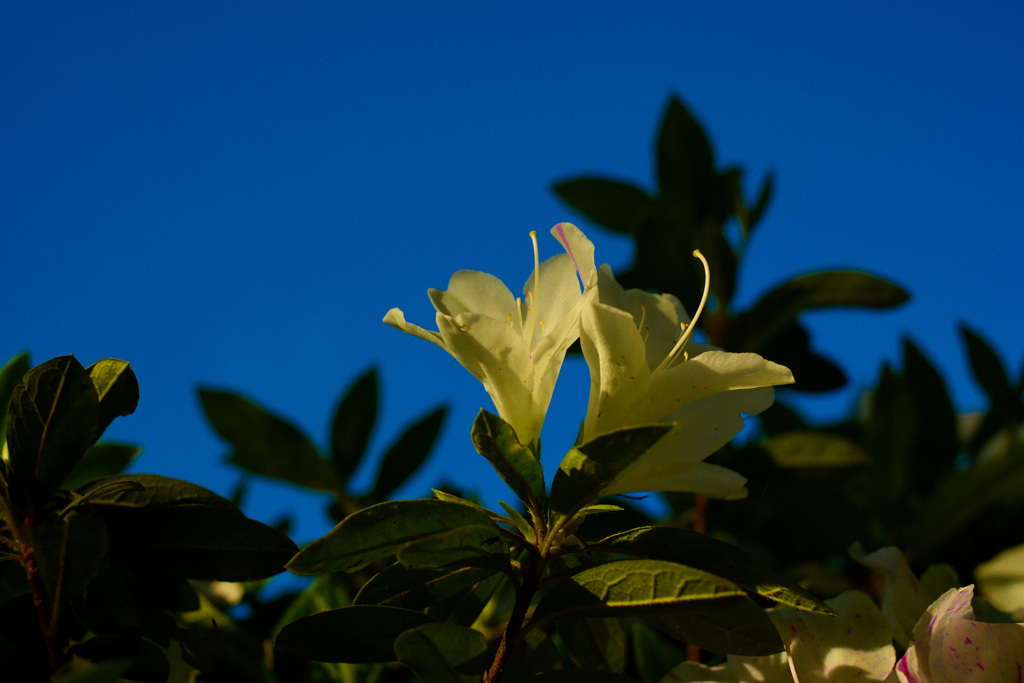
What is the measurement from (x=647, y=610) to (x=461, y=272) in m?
0.50

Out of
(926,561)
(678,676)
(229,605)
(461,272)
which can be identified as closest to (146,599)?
(461,272)

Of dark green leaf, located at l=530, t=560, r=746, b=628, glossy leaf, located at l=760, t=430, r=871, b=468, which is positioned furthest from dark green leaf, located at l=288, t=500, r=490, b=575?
glossy leaf, located at l=760, t=430, r=871, b=468

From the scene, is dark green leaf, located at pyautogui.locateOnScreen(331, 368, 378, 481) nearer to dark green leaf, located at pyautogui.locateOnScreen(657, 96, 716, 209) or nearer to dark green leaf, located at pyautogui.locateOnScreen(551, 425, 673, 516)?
dark green leaf, located at pyautogui.locateOnScreen(657, 96, 716, 209)

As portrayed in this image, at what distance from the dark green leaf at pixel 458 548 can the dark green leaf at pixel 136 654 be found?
0.34 meters

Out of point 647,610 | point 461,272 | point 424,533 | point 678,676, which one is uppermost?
point 461,272

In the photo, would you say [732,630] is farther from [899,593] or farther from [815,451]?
[815,451]

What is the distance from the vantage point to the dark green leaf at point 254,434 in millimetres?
1779

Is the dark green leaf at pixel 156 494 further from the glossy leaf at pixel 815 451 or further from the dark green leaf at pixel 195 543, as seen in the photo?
the glossy leaf at pixel 815 451

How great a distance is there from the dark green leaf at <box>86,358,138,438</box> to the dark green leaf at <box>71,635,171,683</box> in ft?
0.77

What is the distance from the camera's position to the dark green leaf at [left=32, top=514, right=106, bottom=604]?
29.0 inches

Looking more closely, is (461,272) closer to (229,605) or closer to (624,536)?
(624,536)

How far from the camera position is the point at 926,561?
Answer: 1.77 meters

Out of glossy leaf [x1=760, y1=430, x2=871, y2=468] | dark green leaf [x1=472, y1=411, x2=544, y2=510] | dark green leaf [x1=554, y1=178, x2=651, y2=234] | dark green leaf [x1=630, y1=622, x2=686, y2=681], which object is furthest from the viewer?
dark green leaf [x1=554, y1=178, x2=651, y2=234]

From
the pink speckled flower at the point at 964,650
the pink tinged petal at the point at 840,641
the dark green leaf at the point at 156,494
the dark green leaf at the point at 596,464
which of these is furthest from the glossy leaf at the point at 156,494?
the pink speckled flower at the point at 964,650
